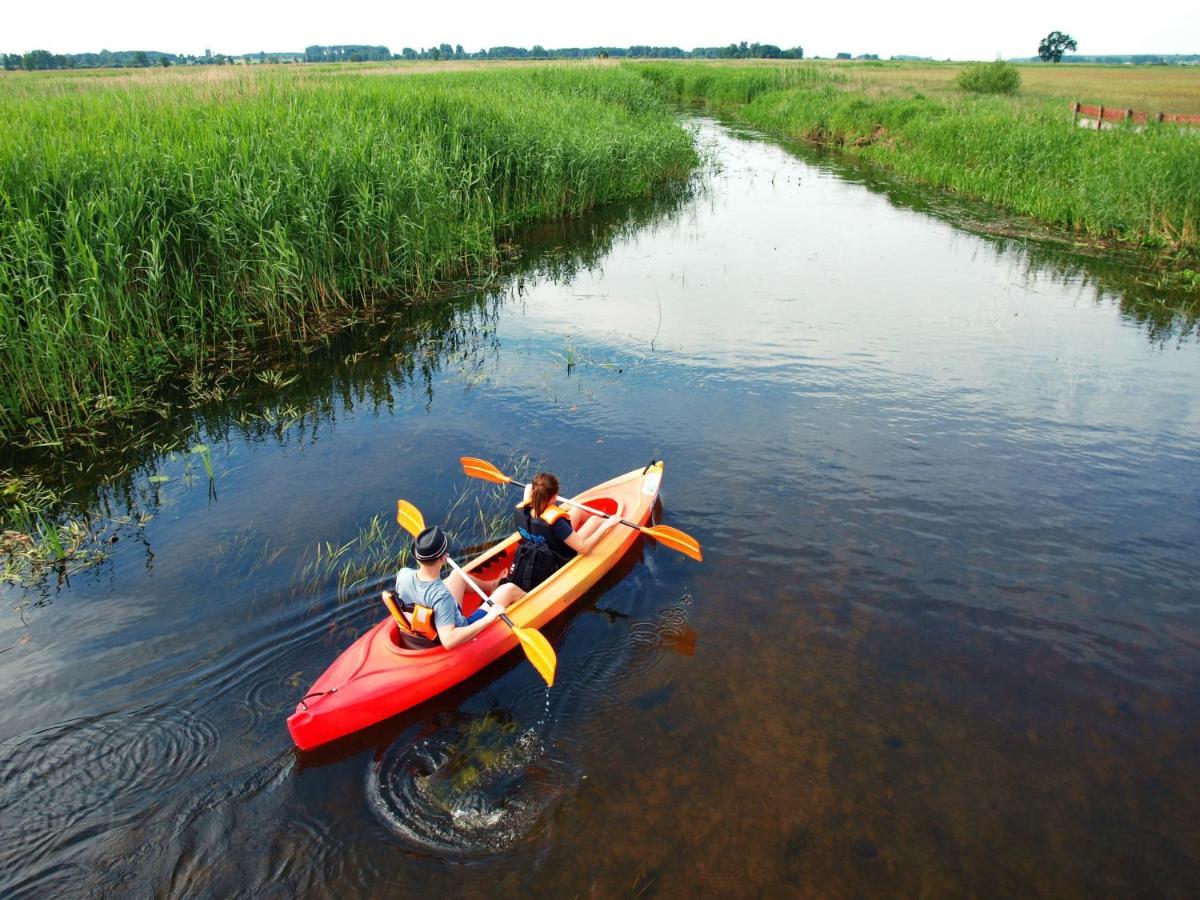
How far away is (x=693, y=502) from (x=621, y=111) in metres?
18.5

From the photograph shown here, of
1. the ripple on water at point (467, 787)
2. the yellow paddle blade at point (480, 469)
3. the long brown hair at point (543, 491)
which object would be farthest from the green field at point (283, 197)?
the ripple on water at point (467, 787)

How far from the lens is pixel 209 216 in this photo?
8.95m

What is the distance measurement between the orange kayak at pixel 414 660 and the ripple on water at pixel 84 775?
658 mm

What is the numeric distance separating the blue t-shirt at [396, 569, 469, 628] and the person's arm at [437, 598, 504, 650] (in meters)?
0.02

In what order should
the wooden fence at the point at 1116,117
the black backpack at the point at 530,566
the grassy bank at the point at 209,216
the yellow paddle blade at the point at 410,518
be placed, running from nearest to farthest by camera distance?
1. the black backpack at the point at 530,566
2. the yellow paddle blade at the point at 410,518
3. the grassy bank at the point at 209,216
4. the wooden fence at the point at 1116,117

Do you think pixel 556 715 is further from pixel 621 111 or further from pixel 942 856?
pixel 621 111

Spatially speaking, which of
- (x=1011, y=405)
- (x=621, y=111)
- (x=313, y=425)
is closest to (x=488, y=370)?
(x=313, y=425)

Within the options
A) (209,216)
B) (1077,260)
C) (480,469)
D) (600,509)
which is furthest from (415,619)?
(1077,260)

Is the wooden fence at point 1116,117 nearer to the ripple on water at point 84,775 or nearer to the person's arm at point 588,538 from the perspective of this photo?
the person's arm at point 588,538

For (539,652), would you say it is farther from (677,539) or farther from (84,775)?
(84,775)

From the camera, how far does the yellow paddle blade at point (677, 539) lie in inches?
234

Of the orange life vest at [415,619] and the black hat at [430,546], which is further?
the orange life vest at [415,619]

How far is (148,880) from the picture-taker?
143 inches

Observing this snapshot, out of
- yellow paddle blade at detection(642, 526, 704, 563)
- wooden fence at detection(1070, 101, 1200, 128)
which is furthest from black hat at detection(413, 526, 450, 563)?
wooden fence at detection(1070, 101, 1200, 128)
